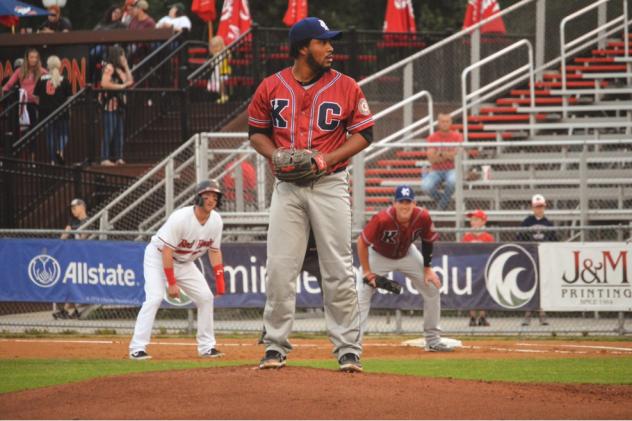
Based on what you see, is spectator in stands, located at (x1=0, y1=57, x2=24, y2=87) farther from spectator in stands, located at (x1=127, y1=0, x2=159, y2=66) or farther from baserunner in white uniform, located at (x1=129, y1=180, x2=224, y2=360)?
baserunner in white uniform, located at (x1=129, y1=180, x2=224, y2=360)

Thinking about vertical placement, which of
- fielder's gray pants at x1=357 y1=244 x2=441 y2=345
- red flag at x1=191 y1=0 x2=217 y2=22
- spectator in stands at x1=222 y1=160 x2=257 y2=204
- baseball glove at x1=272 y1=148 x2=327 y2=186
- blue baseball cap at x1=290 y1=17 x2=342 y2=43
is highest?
red flag at x1=191 y1=0 x2=217 y2=22

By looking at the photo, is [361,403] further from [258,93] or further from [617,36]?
[617,36]

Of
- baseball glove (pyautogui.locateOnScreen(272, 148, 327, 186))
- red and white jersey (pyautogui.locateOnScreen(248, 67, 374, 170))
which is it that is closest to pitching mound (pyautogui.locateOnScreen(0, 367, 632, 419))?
baseball glove (pyautogui.locateOnScreen(272, 148, 327, 186))

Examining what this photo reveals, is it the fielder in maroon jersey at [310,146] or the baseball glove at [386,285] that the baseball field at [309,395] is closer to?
the fielder in maroon jersey at [310,146]

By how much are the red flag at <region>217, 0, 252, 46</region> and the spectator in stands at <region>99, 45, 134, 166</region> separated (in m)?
2.94

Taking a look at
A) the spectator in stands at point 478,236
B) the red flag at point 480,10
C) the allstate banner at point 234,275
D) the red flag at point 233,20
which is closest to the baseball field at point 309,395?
the allstate banner at point 234,275

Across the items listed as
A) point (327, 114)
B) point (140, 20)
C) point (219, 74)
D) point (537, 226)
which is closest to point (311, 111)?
point (327, 114)

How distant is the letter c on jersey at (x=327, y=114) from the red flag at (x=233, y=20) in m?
16.8

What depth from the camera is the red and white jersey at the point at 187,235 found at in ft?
45.8

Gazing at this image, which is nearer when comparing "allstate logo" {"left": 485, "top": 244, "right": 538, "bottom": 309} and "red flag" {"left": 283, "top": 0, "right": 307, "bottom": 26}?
"allstate logo" {"left": 485, "top": 244, "right": 538, "bottom": 309}

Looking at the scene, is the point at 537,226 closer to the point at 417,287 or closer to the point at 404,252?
the point at 417,287

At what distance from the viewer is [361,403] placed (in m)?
8.25

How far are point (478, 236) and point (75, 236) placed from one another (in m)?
6.09

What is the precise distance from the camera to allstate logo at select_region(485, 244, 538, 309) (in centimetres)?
1706
